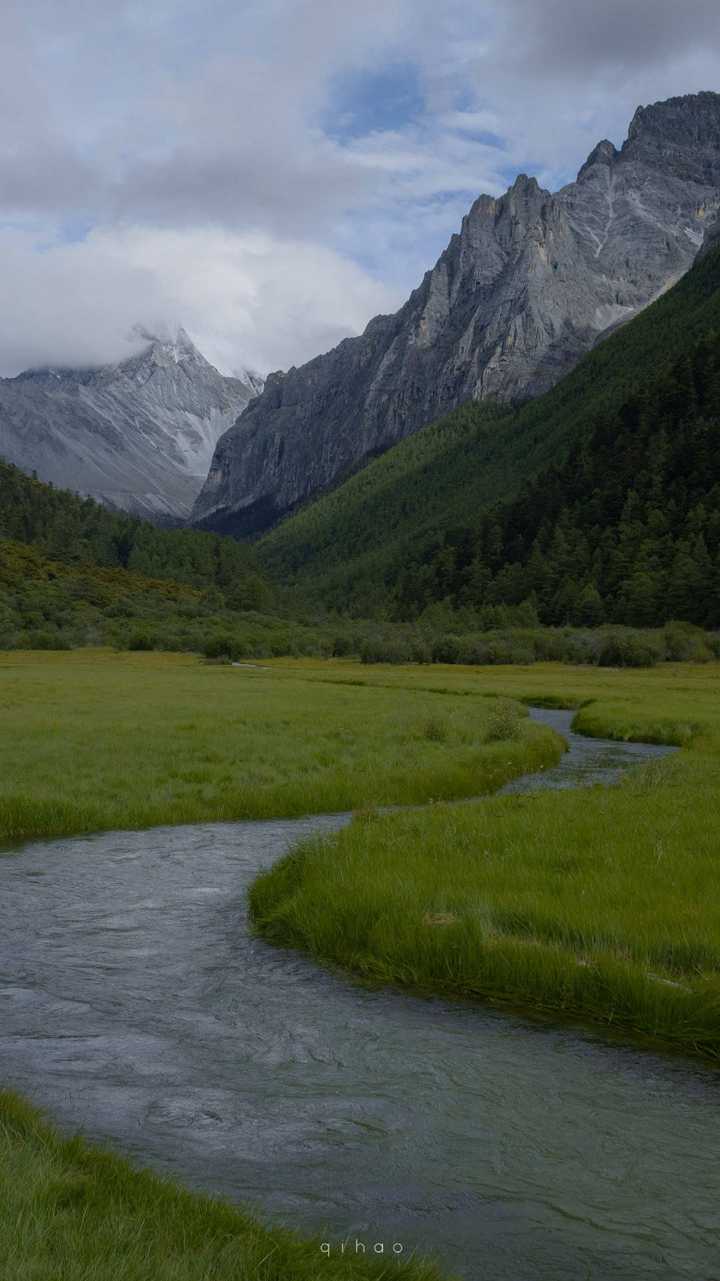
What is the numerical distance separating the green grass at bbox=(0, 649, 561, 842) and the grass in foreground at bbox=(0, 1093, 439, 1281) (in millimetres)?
17867

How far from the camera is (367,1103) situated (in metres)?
9.39

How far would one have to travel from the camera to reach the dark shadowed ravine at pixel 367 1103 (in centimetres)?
734

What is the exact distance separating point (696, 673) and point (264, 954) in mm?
88374

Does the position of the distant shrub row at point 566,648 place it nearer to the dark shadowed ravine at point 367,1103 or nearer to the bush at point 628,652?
the bush at point 628,652

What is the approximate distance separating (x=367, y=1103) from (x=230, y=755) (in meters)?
25.0

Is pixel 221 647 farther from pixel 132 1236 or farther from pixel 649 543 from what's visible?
pixel 132 1236

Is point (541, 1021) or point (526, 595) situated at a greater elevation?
point (526, 595)

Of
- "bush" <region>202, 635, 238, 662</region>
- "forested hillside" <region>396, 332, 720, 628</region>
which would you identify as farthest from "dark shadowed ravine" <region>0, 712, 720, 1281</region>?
"forested hillside" <region>396, 332, 720, 628</region>

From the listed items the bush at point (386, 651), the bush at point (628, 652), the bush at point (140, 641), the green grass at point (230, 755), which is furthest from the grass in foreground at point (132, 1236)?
the bush at point (140, 641)

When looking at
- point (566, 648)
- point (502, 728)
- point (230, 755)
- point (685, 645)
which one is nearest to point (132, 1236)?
point (230, 755)

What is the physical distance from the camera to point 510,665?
117 metres

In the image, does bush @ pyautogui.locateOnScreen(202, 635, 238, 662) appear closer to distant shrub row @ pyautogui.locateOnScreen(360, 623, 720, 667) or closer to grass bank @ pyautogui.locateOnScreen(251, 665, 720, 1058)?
distant shrub row @ pyautogui.locateOnScreen(360, 623, 720, 667)

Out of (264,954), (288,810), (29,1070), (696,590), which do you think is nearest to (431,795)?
(288,810)

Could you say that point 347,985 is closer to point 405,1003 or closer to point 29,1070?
point 405,1003
